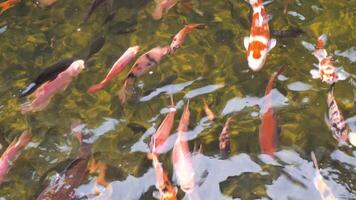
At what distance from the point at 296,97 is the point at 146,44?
1.51 metres

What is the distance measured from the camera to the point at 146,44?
518 cm

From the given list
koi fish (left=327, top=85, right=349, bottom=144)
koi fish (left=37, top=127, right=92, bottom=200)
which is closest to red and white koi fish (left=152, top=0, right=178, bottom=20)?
koi fish (left=37, top=127, right=92, bottom=200)

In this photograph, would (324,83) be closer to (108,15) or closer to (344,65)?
A: (344,65)

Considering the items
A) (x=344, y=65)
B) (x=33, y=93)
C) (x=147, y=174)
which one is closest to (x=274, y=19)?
(x=344, y=65)

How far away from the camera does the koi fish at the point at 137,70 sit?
15.6ft

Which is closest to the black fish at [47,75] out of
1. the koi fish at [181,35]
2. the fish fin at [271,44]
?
the koi fish at [181,35]

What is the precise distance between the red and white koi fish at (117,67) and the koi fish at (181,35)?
377mm

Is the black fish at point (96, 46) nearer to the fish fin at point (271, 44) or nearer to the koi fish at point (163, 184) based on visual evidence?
the koi fish at point (163, 184)

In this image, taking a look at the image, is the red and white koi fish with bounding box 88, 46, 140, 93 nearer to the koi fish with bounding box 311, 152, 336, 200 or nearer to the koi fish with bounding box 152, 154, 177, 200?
the koi fish with bounding box 152, 154, 177, 200

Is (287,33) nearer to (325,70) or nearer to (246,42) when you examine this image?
(246,42)

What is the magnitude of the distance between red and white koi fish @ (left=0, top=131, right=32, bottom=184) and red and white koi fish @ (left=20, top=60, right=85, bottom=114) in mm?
263

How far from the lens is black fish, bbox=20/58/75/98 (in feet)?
15.5

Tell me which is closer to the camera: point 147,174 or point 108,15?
point 147,174

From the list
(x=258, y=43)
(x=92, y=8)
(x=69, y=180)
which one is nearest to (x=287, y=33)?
(x=258, y=43)
